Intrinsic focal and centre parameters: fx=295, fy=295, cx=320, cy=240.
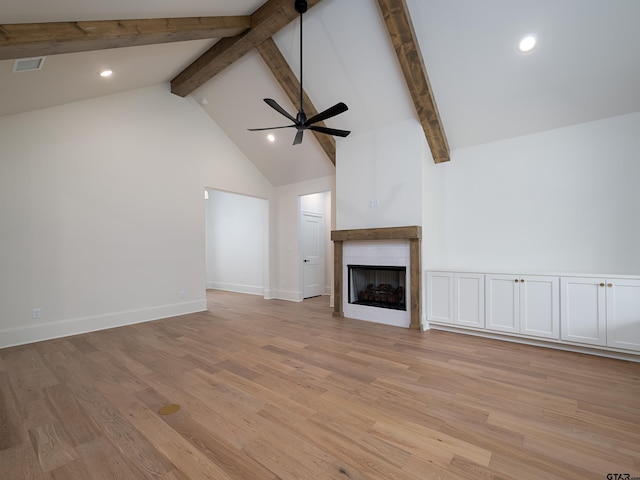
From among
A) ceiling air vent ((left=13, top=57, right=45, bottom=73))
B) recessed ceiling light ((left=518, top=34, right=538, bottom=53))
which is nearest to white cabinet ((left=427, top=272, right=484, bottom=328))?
recessed ceiling light ((left=518, top=34, right=538, bottom=53))

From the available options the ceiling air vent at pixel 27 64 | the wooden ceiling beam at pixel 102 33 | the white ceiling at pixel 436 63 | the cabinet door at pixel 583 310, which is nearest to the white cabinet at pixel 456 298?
the cabinet door at pixel 583 310

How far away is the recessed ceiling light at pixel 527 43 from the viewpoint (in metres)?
3.13

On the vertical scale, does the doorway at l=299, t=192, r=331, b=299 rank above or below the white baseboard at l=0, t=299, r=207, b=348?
above

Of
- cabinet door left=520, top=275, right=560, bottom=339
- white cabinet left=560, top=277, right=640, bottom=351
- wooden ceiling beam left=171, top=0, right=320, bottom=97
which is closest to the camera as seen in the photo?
white cabinet left=560, top=277, right=640, bottom=351

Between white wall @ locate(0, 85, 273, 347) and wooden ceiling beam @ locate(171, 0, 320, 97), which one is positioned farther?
white wall @ locate(0, 85, 273, 347)

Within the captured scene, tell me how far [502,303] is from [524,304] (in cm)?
23

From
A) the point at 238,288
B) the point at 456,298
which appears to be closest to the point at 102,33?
the point at 456,298

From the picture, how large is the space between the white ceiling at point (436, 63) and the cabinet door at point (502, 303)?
2101 mm

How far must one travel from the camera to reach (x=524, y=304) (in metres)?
3.56

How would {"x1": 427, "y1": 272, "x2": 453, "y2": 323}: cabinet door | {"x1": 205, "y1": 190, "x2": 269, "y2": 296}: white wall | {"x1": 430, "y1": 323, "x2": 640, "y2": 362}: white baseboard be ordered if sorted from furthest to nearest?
{"x1": 205, "y1": 190, "x2": 269, "y2": 296}: white wall < {"x1": 427, "y1": 272, "x2": 453, "y2": 323}: cabinet door < {"x1": 430, "y1": 323, "x2": 640, "y2": 362}: white baseboard

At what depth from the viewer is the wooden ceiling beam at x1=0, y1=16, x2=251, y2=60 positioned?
2347 millimetres

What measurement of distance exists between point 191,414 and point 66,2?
334 centimetres

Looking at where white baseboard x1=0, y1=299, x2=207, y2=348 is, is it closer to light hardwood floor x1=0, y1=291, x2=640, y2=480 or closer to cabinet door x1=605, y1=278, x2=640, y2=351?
light hardwood floor x1=0, y1=291, x2=640, y2=480

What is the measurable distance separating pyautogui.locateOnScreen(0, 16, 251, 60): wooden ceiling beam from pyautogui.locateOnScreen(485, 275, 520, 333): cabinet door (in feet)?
15.3
